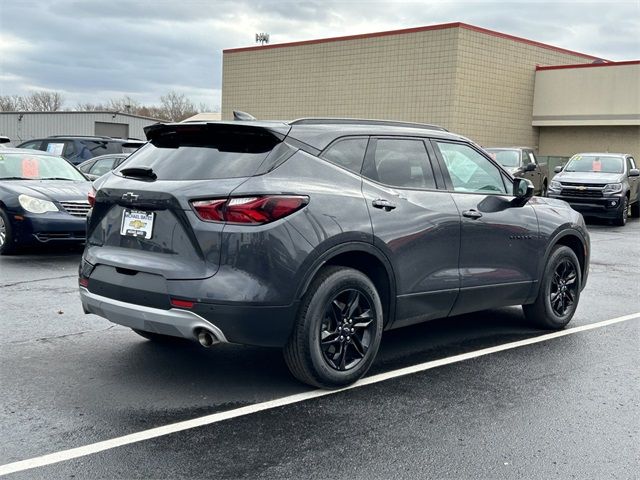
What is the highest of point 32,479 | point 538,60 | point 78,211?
point 538,60

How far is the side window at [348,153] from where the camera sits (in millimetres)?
4996

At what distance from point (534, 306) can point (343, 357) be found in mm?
2538

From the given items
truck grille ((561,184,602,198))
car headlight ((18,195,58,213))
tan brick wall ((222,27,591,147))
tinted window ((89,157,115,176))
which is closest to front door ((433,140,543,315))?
car headlight ((18,195,58,213))

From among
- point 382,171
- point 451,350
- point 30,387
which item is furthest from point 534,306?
point 30,387

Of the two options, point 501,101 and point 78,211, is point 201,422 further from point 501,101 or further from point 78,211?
point 501,101

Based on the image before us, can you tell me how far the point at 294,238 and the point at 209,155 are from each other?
82 centimetres

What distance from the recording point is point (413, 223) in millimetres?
5227

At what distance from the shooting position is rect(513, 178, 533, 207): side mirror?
623 cm

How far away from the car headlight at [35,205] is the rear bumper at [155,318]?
567 centimetres

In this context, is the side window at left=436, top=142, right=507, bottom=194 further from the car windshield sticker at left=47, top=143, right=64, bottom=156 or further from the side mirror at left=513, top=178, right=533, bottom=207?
the car windshield sticker at left=47, top=143, right=64, bottom=156

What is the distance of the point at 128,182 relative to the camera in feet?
16.1

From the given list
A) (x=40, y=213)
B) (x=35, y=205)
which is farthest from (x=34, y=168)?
(x=40, y=213)

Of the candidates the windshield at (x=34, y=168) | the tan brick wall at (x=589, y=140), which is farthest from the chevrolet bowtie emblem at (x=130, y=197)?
the tan brick wall at (x=589, y=140)

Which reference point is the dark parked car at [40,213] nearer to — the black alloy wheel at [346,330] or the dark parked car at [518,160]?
the black alloy wheel at [346,330]
